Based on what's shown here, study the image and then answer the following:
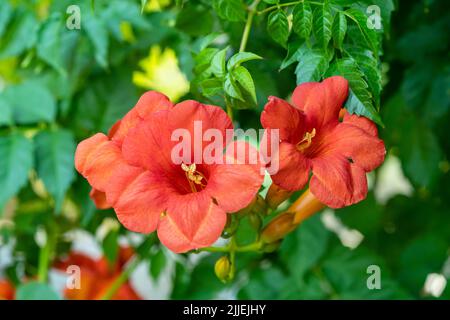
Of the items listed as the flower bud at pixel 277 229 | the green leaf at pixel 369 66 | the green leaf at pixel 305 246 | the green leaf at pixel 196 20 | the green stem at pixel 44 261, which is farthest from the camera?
the green stem at pixel 44 261

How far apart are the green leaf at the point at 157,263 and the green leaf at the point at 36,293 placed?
0.85 feet

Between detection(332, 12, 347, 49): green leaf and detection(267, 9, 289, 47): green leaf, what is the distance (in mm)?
62

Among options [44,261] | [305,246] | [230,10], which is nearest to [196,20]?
[230,10]

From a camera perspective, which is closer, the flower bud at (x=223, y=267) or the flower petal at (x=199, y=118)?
the flower petal at (x=199, y=118)

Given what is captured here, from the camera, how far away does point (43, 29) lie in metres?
1.35

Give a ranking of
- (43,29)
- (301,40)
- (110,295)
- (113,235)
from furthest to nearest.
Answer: (113,235) < (110,295) < (43,29) < (301,40)

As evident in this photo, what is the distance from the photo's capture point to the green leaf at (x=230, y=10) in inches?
36.8

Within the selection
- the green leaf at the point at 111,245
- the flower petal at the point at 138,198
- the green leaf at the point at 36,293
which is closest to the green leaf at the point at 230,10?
the flower petal at the point at 138,198

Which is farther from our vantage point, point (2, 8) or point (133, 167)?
point (2, 8)

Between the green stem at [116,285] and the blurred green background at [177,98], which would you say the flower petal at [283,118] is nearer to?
the blurred green background at [177,98]
